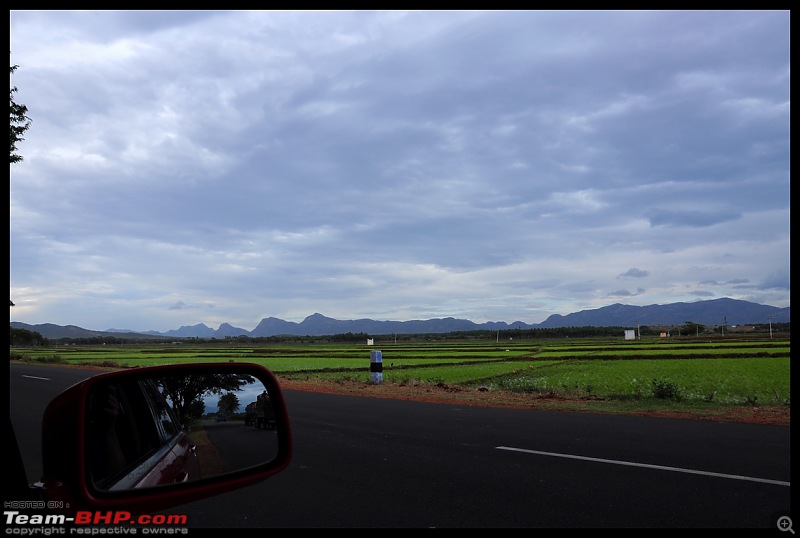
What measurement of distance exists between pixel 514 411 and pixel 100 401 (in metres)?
12.9

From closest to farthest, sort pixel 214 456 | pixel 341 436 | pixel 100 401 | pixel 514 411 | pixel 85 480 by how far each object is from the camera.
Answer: pixel 85 480 → pixel 100 401 → pixel 214 456 → pixel 341 436 → pixel 514 411

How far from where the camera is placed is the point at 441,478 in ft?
23.0

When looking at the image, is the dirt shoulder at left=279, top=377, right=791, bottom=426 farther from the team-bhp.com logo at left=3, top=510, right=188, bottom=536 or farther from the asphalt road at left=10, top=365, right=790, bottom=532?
the team-bhp.com logo at left=3, top=510, right=188, bottom=536

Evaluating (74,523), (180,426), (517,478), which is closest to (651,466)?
(517,478)

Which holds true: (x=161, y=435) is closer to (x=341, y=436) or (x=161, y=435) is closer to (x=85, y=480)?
(x=85, y=480)

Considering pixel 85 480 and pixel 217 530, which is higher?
pixel 85 480

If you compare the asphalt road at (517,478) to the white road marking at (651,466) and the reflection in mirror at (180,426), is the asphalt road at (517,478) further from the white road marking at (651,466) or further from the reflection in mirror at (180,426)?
Result: the reflection in mirror at (180,426)

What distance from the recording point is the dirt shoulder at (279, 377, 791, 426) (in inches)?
517

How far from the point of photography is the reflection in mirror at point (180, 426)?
2.42 meters

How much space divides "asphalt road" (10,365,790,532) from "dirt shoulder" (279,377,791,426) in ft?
5.87

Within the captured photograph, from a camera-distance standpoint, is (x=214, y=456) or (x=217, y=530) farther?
(x=217, y=530)

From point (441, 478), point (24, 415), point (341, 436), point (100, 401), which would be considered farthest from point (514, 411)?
point (100, 401)

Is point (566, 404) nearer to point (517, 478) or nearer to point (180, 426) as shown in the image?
point (517, 478)

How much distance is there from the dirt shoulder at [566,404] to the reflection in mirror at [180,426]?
12288mm
